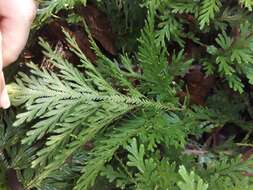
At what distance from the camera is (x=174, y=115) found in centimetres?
106

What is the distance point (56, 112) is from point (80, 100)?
59 millimetres

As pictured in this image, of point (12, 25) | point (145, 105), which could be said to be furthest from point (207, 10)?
point (12, 25)

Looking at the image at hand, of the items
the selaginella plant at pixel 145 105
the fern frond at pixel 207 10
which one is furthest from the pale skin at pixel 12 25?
the fern frond at pixel 207 10

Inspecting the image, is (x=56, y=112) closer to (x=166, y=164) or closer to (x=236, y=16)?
(x=166, y=164)

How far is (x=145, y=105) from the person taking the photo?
104 cm

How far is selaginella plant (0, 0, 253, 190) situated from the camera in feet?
3.31

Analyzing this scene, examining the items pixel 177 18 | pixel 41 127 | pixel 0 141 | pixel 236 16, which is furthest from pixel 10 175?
pixel 236 16

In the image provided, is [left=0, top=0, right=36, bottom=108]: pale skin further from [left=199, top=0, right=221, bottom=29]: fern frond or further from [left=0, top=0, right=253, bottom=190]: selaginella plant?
[left=199, top=0, right=221, bottom=29]: fern frond

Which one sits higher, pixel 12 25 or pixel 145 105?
pixel 12 25

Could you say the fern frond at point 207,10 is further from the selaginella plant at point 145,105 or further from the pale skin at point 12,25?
the pale skin at point 12,25

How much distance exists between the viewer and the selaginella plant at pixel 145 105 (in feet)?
3.31

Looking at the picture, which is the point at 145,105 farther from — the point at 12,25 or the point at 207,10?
the point at 12,25

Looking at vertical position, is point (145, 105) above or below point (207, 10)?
below

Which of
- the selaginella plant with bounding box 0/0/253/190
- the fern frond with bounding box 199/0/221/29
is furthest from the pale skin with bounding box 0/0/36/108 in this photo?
the fern frond with bounding box 199/0/221/29
